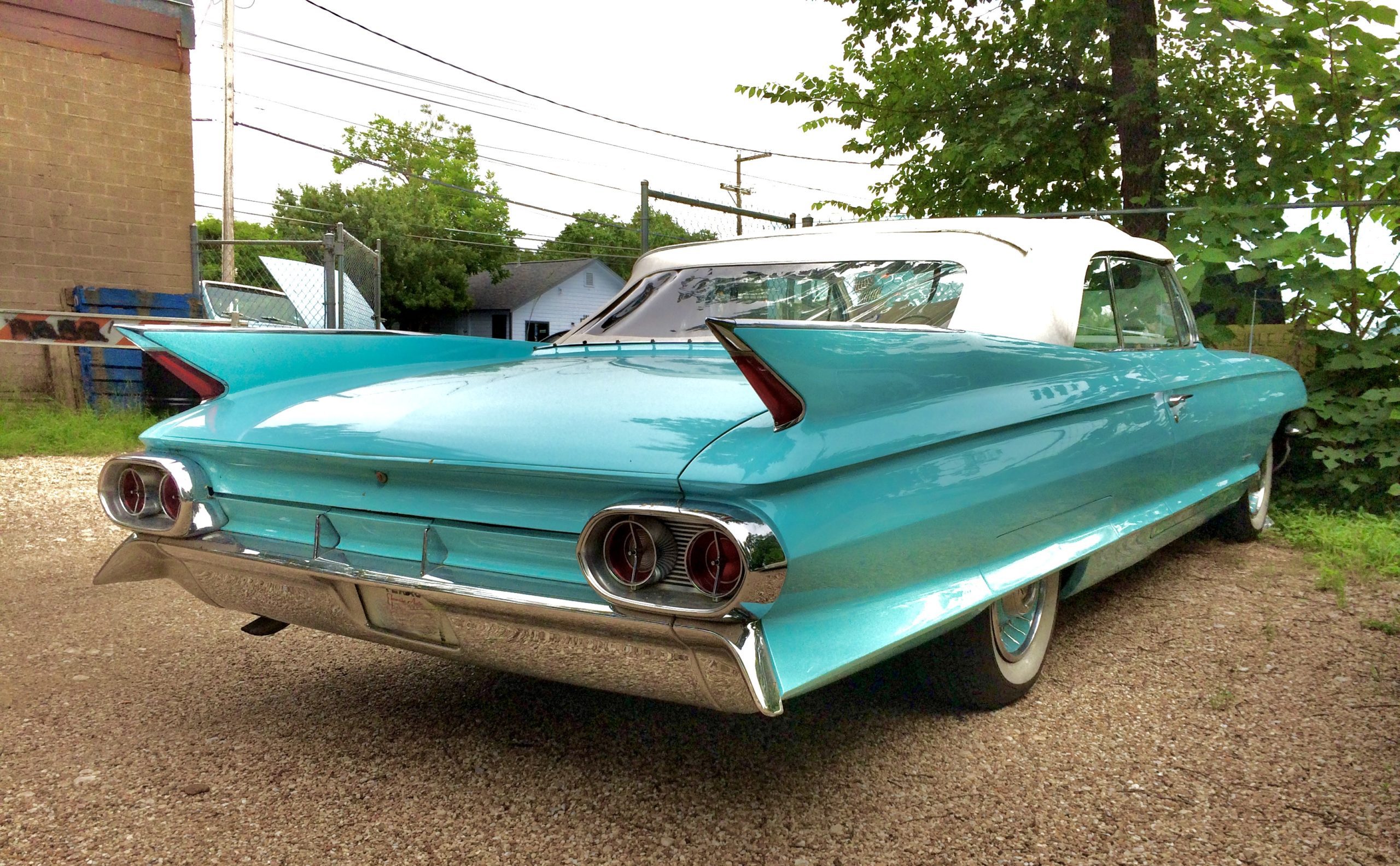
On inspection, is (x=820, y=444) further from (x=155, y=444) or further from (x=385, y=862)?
(x=155, y=444)

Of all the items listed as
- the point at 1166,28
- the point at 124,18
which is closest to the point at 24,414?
the point at 124,18

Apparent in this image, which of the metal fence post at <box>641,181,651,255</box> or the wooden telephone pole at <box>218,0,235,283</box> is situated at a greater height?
the wooden telephone pole at <box>218,0,235,283</box>

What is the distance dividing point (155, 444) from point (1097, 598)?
10.9ft

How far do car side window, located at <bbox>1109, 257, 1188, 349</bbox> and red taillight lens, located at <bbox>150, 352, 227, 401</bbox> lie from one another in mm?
2763

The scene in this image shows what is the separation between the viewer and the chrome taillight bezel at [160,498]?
235 cm

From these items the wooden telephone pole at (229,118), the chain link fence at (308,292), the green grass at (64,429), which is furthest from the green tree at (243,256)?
the green grass at (64,429)

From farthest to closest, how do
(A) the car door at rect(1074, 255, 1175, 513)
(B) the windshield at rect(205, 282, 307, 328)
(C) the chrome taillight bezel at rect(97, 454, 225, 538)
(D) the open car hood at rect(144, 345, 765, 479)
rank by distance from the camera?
(B) the windshield at rect(205, 282, 307, 328) < (A) the car door at rect(1074, 255, 1175, 513) < (C) the chrome taillight bezel at rect(97, 454, 225, 538) < (D) the open car hood at rect(144, 345, 765, 479)

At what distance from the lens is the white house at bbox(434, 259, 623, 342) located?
44062 mm

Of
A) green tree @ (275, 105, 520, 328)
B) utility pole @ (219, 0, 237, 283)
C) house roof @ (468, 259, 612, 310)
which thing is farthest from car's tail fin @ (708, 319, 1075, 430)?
house roof @ (468, 259, 612, 310)

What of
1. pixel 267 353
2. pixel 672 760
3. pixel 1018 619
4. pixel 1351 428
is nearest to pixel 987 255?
pixel 1018 619

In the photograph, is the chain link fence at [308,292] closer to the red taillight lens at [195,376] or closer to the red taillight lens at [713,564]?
the red taillight lens at [195,376]

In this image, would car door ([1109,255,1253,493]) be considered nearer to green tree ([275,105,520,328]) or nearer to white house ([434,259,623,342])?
green tree ([275,105,520,328])

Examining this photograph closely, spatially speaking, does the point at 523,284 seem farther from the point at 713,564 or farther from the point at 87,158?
the point at 713,564

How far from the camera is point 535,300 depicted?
145 ft
